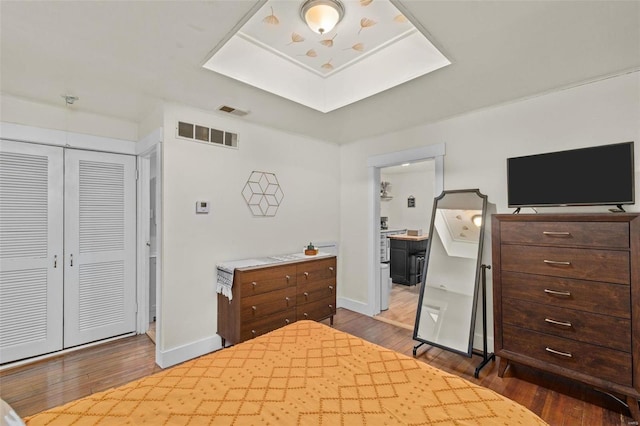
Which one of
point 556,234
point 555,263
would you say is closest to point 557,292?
point 555,263

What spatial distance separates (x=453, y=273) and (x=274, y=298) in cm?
189

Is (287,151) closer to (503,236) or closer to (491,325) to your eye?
(503,236)

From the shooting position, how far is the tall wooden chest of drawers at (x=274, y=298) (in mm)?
2768

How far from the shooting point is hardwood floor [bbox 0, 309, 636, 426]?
2078 mm

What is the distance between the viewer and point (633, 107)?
2.23 meters

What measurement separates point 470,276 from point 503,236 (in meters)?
0.63

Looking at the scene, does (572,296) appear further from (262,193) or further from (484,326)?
(262,193)

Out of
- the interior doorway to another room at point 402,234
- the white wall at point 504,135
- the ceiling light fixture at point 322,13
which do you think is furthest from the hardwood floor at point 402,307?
the ceiling light fixture at point 322,13

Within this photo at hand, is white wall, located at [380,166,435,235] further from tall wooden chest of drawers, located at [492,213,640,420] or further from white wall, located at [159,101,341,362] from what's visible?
tall wooden chest of drawers, located at [492,213,640,420]

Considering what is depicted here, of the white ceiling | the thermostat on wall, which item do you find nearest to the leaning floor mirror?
the white ceiling

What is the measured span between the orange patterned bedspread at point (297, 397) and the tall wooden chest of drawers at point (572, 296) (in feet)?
4.72

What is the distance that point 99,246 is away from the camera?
3180mm

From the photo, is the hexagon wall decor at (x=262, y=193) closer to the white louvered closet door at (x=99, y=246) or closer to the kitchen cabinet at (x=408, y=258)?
the white louvered closet door at (x=99, y=246)

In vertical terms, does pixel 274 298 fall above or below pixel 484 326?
above
